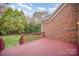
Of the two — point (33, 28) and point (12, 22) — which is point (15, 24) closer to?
point (12, 22)

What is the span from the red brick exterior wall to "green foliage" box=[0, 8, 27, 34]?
0.20 m

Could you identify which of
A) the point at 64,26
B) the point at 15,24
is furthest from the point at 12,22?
the point at 64,26

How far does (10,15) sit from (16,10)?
72 mm

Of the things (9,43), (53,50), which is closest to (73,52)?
(53,50)

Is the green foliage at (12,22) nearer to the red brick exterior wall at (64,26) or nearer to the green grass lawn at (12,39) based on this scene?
the green grass lawn at (12,39)

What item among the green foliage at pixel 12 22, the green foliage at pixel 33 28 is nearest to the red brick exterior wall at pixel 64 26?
the green foliage at pixel 33 28

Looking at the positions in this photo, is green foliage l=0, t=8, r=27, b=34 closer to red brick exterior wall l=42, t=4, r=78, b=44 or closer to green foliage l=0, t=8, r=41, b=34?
green foliage l=0, t=8, r=41, b=34

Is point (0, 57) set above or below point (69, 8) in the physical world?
below

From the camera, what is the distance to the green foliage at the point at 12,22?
1794 mm

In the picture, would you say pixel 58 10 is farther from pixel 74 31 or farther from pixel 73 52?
pixel 73 52

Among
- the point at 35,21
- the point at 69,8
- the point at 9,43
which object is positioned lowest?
the point at 9,43

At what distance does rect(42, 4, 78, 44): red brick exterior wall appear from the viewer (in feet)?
5.82

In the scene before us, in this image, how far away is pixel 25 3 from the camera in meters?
1.79

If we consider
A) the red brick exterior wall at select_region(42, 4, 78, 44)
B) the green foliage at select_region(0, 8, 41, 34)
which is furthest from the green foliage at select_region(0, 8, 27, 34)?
the red brick exterior wall at select_region(42, 4, 78, 44)
